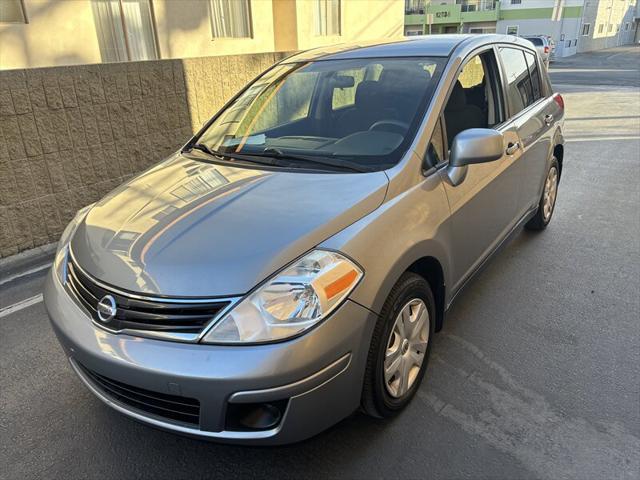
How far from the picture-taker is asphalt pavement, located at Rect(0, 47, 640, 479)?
7.28 ft

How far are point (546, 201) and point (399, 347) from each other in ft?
9.60

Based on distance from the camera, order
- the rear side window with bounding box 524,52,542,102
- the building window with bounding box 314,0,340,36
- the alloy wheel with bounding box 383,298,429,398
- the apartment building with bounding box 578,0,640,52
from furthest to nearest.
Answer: the apartment building with bounding box 578,0,640,52 < the building window with bounding box 314,0,340,36 < the rear side window with bounding box 524,52,542,102 < the alloy wheel with bounding box 383,298,429,398

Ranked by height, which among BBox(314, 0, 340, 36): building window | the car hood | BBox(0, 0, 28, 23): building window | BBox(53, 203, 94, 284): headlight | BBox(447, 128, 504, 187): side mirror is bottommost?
BBox(53, 203, 94, 284): headlight

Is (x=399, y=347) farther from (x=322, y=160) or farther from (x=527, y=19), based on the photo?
(x=527, y=19)

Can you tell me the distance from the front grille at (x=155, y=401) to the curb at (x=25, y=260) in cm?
286

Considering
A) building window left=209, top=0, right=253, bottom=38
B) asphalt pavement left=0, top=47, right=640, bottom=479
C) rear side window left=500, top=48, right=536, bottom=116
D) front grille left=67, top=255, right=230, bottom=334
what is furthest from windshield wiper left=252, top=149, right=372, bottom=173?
building window left=209, top=0, right=253, bottom=38

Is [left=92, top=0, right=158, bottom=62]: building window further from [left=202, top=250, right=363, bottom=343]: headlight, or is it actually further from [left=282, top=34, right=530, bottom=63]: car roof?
[left=202, top=250, right=363, bottom=343]: headlight

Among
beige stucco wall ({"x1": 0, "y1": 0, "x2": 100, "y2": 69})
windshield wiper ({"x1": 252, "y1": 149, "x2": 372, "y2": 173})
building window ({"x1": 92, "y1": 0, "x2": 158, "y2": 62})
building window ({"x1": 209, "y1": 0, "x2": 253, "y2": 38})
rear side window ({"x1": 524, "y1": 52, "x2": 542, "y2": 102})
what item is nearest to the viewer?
windshield wiper ({"x1": 252, "y1": 149, "x2": 372, "y2": 173})

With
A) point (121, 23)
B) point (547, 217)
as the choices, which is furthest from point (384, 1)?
point (547, 217)

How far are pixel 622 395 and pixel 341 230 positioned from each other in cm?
176

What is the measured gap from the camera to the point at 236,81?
22.8 feet

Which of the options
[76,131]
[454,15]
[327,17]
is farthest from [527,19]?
[76,131]

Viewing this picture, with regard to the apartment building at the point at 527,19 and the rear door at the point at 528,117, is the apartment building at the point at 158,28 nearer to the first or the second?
the rear door at the point at 528,117

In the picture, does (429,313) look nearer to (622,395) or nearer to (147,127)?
(622,395)
